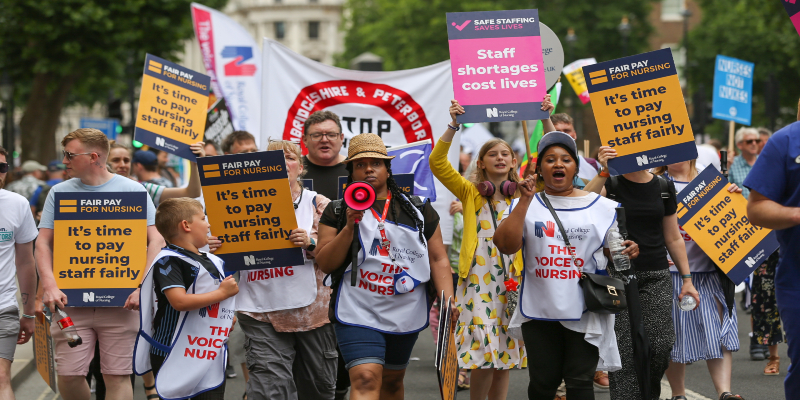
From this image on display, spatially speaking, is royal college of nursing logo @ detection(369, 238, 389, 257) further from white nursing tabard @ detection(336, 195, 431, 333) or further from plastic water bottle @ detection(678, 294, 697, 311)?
plastic water bottle @ detection(678, 294, 697, 311)

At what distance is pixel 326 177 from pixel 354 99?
175 cm

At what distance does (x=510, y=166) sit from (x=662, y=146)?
38.2 inches

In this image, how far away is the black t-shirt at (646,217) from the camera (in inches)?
216

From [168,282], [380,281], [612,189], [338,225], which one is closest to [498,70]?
[612,189]

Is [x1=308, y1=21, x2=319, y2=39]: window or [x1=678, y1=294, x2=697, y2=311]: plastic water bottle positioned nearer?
[x1=678, y1=294, x2=697, y2=311]: plastic water bottle

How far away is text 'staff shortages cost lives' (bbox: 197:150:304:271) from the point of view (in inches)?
193

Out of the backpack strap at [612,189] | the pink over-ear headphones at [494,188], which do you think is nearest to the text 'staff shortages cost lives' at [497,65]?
the pink over-ear headphones at [494,188]

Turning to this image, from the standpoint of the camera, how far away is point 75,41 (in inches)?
965

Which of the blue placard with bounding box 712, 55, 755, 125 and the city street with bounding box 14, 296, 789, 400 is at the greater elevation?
the blue placard with bounding box 712, 55, 755, 125

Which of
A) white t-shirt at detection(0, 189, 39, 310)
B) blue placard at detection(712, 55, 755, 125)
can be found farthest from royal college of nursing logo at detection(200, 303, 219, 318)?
blue placard at detection(712, 55, 755, 125)

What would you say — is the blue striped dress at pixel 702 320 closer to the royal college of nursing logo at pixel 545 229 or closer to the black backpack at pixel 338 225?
the royal college of nursing logo at pixel 545 229

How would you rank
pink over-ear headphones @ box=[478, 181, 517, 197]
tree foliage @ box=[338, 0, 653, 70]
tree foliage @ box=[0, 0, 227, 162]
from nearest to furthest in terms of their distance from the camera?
pink over-ear headphones @ box=[478, 181, 517, 197]
tree foliage @ box=[0, 0, 227, 162]
tree foliage @ box=[338, 0, 653, 70]

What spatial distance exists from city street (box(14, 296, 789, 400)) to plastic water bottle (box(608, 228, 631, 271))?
8.11 ft

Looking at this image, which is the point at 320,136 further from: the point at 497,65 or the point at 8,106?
the point at 8,106
